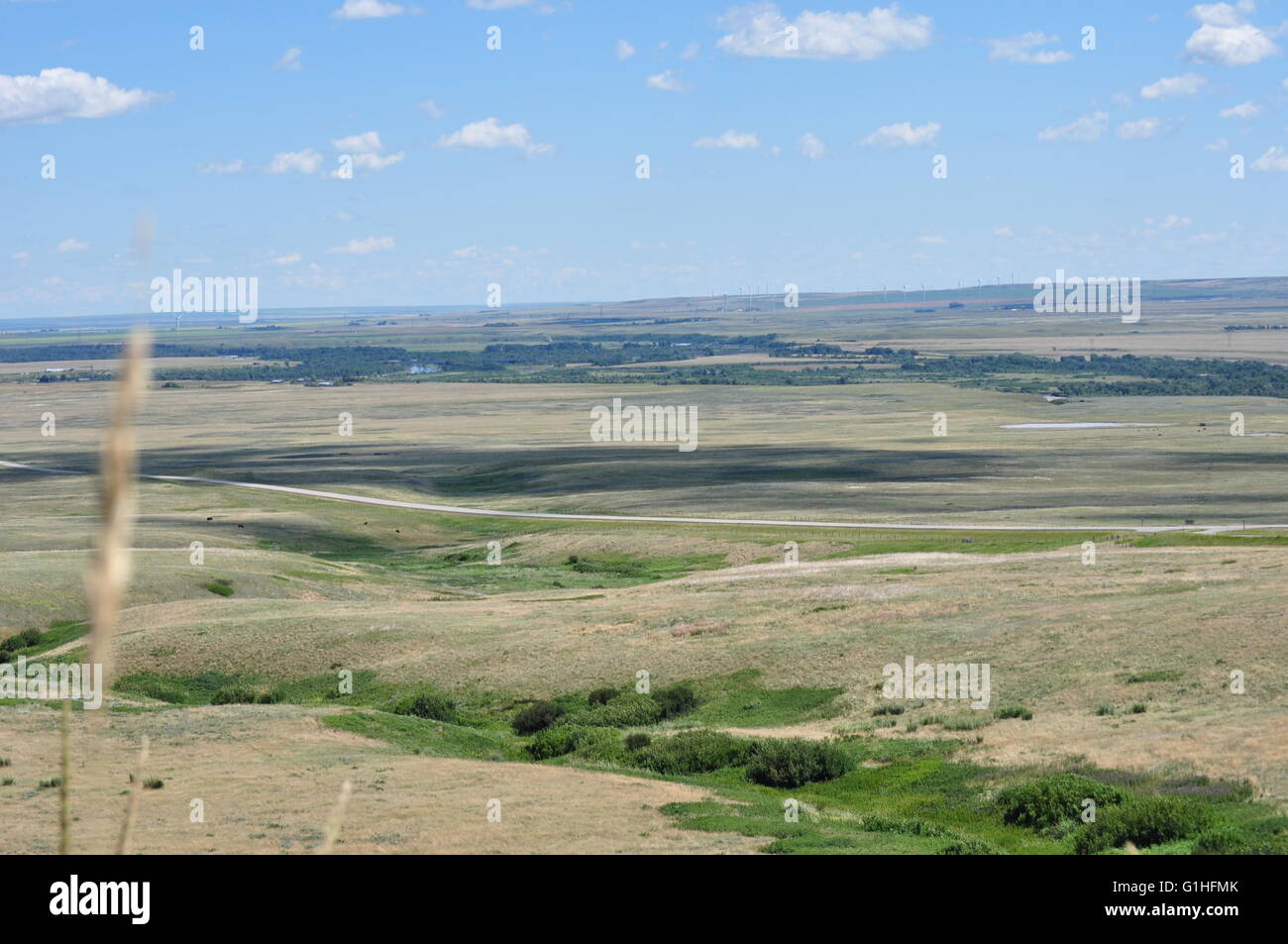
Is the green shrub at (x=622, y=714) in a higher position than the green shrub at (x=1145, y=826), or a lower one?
lower

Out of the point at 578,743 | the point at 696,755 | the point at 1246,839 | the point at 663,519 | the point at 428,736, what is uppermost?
the point at 1246,839

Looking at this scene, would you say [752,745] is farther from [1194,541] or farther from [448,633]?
[1194,541]

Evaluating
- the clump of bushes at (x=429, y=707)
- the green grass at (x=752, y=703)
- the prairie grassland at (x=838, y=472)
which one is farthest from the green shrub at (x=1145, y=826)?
the prairie grassland at (x=838, y=472)

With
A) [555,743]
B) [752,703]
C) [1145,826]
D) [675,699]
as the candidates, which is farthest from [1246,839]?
[675,699]

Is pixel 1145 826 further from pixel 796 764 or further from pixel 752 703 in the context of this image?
pixel 752 703

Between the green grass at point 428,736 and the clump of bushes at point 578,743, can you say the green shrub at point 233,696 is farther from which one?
the clump of bushes at point 578,743
